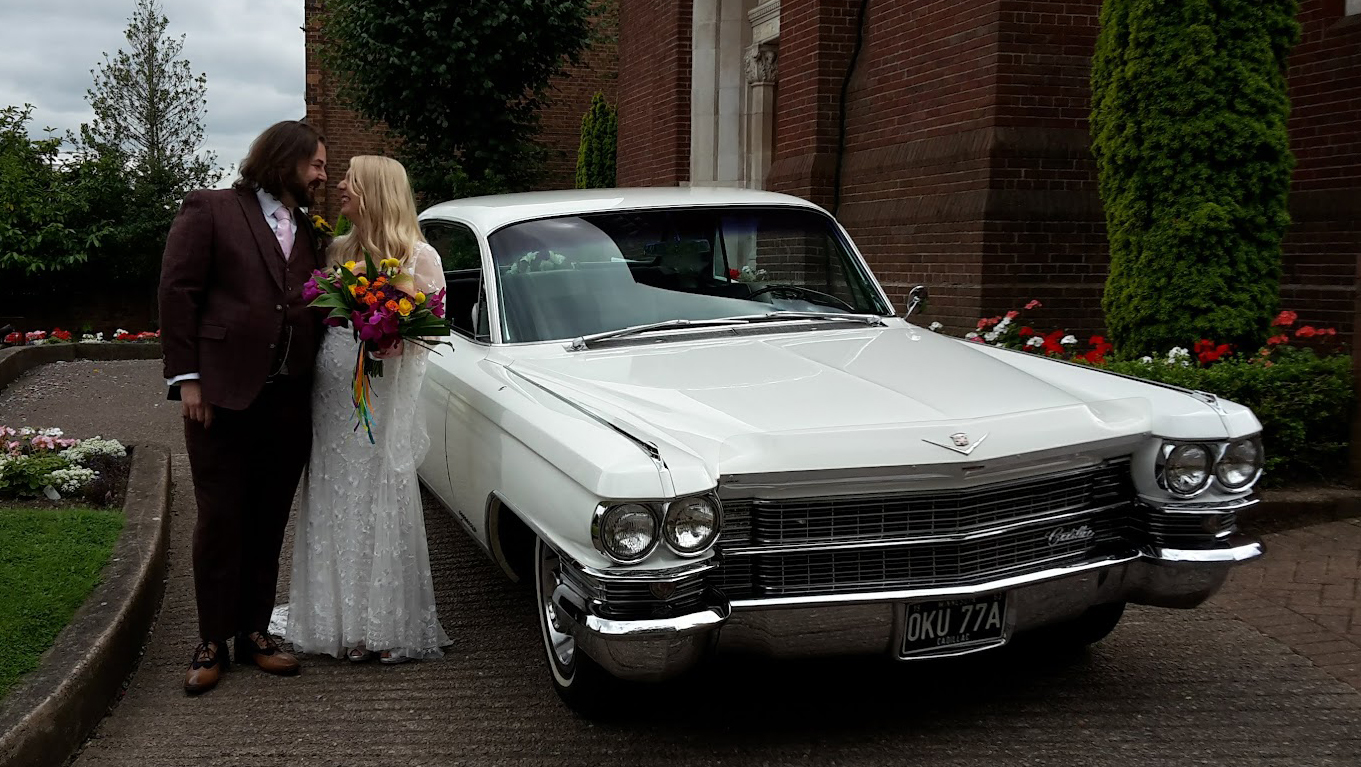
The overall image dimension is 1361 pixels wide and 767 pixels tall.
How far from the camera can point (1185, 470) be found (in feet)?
11.9

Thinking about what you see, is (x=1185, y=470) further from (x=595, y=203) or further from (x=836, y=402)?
(x=595, y=203)

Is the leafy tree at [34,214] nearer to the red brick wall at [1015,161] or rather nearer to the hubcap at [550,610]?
the red brick wall at [1015,161]

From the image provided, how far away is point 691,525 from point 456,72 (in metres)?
17.2

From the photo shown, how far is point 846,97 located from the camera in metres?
12.0

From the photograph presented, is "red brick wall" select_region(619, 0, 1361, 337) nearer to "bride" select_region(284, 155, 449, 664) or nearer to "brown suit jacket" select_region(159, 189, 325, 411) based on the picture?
"bride" select_region(284, 155, 449, 664)

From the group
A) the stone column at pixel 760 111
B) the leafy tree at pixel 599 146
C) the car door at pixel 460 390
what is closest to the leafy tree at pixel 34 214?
the leafy tree at pixel 599 146

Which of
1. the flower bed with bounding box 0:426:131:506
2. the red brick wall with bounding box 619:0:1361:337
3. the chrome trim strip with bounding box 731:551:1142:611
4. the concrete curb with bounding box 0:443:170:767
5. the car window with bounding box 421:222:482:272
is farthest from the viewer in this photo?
the red brick wall with bounding box 619:0:1361:337

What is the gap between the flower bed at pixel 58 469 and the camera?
6316 millimetres

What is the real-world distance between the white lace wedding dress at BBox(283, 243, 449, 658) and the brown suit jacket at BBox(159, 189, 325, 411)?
0.28 meters

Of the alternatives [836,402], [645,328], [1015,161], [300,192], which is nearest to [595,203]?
[645,328]

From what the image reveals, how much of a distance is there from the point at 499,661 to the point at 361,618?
54 cm

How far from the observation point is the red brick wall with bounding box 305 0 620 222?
29.1 m

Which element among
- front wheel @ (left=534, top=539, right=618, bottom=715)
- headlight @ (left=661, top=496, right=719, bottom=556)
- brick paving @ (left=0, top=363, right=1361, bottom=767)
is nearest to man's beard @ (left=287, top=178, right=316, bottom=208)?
front wheel @ (left=534, top=539, right=618, bottom=715)

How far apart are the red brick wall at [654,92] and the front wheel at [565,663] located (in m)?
13.0
